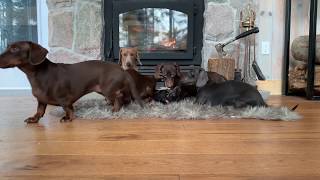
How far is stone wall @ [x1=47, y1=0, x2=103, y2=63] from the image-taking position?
325 centimetres

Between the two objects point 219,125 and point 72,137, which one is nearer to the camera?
point 72,137

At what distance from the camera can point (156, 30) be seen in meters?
3.36

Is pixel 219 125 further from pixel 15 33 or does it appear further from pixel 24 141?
pixel 15 33

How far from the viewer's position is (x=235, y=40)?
325cm

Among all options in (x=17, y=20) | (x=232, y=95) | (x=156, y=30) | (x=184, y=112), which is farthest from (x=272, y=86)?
(x=17, y=20)

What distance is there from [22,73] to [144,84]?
159 centimetres

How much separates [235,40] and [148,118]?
4.67ft

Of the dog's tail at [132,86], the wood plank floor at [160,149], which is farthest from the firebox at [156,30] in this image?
the wood plank floor at [160,149]

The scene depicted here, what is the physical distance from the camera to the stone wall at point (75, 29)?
3252 millimetres

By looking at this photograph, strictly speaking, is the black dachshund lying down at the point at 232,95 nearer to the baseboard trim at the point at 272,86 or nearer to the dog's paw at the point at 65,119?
the dog's paw at the point at 65,119

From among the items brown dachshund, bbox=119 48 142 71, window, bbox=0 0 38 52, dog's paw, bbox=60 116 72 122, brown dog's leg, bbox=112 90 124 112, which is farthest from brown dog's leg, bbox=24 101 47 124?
window, bbox=0 0 38 52

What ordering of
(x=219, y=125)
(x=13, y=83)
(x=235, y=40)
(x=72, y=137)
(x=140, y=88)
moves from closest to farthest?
(x=72, y=137) → (x=219, y=125) → (x=140, y=88) → (x=235, y=40) → (x=13, y=83)

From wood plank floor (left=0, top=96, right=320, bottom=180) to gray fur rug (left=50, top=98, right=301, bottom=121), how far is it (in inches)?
3.1

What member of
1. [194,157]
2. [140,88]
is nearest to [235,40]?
[140,88]
